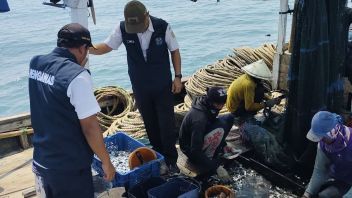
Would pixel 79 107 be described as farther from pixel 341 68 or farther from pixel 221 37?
pixel 221 37

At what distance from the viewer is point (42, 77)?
9.46 ft

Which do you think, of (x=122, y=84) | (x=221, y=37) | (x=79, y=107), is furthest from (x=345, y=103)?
(x=221, y=37)

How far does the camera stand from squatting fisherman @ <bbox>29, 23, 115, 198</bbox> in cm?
277

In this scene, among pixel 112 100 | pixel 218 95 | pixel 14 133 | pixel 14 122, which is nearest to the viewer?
pixel 218 95

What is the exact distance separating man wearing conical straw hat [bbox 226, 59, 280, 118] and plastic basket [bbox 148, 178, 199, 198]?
1.59m

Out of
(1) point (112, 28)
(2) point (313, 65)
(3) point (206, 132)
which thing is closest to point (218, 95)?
(3) point (206, 132)

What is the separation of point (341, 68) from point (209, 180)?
2115 mm

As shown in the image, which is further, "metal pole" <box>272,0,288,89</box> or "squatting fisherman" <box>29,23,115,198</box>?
"metal pole" <box>272,0,288,89</box>

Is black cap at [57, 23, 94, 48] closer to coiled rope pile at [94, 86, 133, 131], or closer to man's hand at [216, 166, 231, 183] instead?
man's hand at [216, 166, 231, 183]

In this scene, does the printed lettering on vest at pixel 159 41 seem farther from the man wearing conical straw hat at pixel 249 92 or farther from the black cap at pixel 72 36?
the black cap at pixel 72 36

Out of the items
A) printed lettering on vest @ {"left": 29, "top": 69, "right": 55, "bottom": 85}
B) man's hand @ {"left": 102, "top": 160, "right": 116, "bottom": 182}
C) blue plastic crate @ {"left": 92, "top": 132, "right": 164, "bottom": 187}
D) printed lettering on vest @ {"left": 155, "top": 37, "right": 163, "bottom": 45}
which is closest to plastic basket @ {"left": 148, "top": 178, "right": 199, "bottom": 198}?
blue plastic crate @ {"left": 92, "top": 132, "right": 164, "bottom": 187}

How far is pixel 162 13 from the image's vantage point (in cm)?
2991

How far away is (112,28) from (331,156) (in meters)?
23.2

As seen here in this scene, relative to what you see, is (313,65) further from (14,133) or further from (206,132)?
(14,133)
